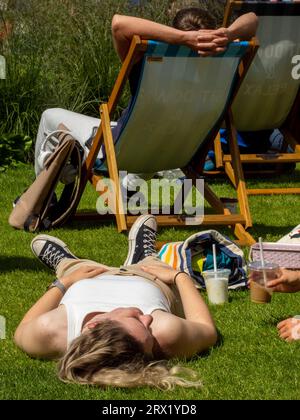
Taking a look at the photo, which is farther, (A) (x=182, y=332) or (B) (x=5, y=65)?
(B) (x=5, y=65)

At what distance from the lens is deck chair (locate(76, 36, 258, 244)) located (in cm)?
679

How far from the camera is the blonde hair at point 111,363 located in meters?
4.09

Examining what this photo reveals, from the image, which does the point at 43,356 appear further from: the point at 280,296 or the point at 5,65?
the point at 5,65

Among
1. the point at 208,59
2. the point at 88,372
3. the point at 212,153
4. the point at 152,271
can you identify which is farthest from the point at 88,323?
the point at 212,153

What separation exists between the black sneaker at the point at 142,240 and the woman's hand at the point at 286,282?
105cm

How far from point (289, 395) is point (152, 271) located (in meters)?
1.18

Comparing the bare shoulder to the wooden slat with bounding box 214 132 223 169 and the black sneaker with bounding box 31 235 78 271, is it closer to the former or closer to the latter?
the black sneaker with bounding box 31 235 78 271

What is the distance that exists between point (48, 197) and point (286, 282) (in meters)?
2.90

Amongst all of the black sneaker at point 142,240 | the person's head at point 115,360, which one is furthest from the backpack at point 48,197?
the person's head at point 115,360

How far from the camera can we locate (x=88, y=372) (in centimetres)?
415

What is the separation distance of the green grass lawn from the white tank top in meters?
0.24

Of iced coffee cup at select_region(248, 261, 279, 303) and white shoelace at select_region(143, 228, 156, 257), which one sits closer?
iced coffee cup at select_region(248, 261, 279, 303)

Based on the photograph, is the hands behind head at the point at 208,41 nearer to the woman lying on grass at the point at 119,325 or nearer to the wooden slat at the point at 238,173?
the wooden slat at the point at 238,173

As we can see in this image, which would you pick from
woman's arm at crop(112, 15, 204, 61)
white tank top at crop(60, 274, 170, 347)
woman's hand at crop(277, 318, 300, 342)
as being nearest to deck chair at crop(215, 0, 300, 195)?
woman's arm at crop(112, 15, 204, 61)
